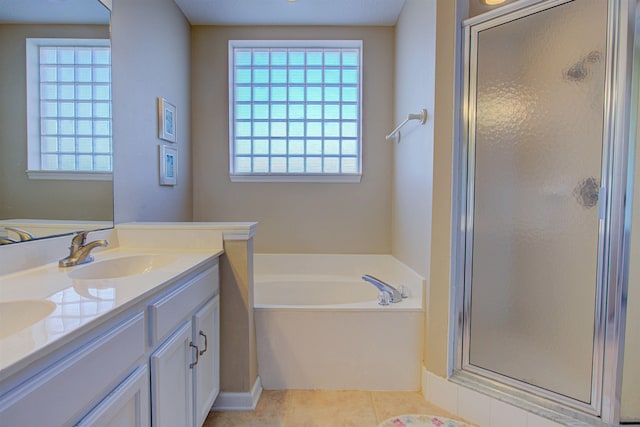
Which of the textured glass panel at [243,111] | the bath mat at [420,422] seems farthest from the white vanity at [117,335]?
the textured glass panel at [243,111]

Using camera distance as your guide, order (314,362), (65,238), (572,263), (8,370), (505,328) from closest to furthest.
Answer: (8,370) < (65,238) < (572,263) < (505,328) < (314,362)

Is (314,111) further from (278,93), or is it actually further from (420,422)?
(420,422)

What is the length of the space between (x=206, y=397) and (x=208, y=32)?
258 centimetres

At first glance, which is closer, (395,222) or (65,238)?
(65,238)

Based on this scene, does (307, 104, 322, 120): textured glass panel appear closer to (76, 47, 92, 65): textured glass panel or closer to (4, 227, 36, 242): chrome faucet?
(76, 47, 92, 65): textured glass panel

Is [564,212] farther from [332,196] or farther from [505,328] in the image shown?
[332,196]

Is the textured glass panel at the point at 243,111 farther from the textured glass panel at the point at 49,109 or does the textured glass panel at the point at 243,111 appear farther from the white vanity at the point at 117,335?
the textured glass panel at the point at 49,109

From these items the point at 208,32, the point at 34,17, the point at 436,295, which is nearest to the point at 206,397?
the point at 436,295

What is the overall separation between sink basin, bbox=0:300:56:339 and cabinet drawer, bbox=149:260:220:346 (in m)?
0.24

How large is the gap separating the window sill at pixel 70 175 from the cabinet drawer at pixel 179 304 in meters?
0.66

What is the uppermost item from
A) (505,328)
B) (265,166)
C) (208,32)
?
(208,32)

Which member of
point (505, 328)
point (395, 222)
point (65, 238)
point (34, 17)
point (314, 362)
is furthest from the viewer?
point (395, 222)

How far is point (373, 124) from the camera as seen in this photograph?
267 cm

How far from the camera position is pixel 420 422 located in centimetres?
159
